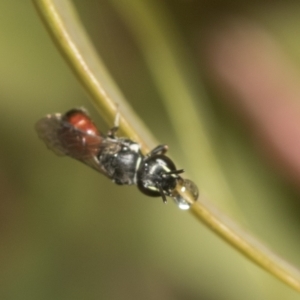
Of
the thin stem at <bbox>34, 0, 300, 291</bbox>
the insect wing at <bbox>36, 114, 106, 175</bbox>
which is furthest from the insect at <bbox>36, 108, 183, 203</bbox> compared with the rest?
the thin stem at <bbox>34, 0, 300, 291</bbox>

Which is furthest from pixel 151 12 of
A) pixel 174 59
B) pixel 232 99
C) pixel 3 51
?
pixel 3 51

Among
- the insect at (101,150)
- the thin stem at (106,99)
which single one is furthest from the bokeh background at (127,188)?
the thin stem at (106,99)

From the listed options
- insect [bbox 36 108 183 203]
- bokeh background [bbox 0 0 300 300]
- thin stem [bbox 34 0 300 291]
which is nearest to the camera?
thin stem [bbox 34 0 300 291]

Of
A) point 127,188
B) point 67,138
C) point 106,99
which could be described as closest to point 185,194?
point 106,99

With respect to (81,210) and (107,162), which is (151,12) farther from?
(81,210)

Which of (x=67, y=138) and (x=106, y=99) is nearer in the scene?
Answer: (x=106, y=99)

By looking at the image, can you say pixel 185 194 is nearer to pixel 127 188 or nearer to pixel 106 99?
pixel 106 99

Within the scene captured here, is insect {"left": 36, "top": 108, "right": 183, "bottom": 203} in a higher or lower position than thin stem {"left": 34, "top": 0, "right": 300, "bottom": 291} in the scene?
higher

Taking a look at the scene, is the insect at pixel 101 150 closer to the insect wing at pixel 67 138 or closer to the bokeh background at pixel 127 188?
the insect wing at pixel 67 138

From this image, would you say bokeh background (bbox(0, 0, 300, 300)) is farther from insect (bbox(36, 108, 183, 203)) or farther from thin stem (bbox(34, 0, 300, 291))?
thin stem (bbox(34, 0, 300, 291))
